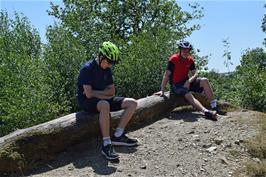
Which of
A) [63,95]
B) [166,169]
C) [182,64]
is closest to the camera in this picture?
[166,169]

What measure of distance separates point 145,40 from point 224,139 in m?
6.24

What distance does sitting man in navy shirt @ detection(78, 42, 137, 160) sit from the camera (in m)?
6.60

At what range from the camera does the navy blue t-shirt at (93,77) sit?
674 centimetres

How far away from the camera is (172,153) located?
269 inches

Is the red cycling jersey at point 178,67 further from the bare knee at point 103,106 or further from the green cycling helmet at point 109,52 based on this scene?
the bare knee at point 103,106

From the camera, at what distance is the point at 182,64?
859 cm

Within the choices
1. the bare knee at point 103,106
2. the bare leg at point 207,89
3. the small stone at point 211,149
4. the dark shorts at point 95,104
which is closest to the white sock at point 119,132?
the dark shorts at point 95,104

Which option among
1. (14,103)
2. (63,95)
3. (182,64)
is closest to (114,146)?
(182,64)

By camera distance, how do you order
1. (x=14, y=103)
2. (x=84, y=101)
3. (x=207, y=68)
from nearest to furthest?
1. (x=84, y=101)
2. (x=14, y=103)
3. (x=207, y=68)

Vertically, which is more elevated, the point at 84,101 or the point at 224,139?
the point at 84,101

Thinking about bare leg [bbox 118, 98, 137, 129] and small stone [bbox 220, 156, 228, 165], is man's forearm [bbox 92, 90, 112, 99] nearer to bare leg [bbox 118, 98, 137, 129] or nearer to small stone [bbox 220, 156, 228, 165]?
bare leg [bbox 118, 98, 137, 129]

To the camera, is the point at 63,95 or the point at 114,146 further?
the point at 63,95

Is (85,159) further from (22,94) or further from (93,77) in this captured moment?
(22,94)

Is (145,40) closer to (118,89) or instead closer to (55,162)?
(118,89)
